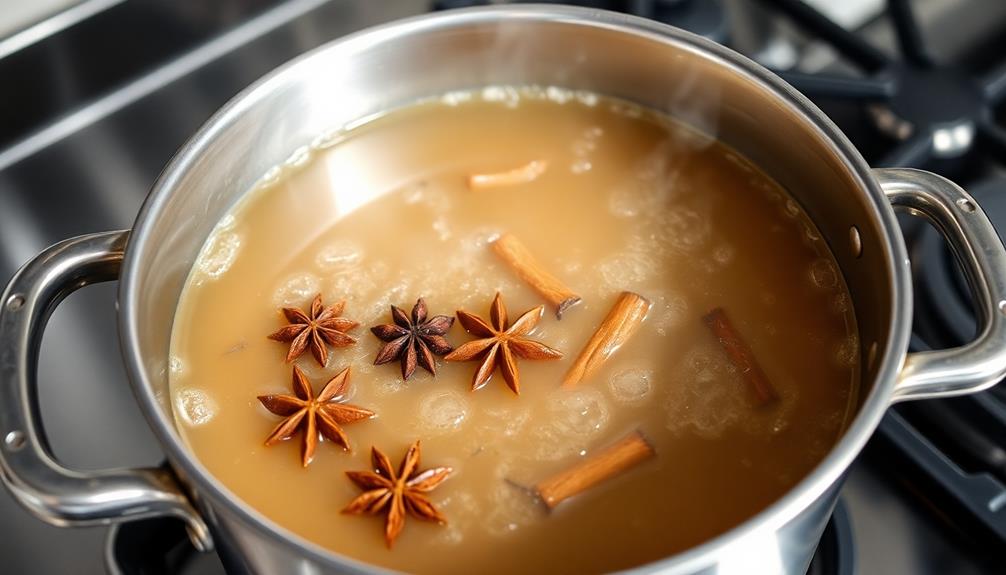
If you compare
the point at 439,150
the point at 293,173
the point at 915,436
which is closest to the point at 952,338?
the point at 915,436

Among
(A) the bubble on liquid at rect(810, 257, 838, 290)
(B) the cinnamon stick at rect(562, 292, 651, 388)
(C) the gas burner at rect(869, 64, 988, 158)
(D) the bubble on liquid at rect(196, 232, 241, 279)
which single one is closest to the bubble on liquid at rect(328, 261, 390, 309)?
(D) the bubble on liquid at rect(196, 232, 241, 279)

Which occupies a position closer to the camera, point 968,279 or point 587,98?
point 968,279

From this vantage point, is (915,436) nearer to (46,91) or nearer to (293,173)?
(293,173)

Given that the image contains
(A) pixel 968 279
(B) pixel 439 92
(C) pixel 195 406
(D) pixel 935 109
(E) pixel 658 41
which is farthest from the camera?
(D) pixel 935 109

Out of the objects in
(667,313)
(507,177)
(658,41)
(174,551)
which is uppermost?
(658,41)

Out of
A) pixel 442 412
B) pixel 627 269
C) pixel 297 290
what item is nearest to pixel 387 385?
pixel 442 412

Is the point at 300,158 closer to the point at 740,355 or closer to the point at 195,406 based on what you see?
the point at 195,406

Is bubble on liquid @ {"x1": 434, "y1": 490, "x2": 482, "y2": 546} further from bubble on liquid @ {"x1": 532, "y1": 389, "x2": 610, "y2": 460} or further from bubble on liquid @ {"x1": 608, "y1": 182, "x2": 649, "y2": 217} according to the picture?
bubble on liquid @ {"x1": 608, "y1": 182, "x2": 649, "y2": 217}

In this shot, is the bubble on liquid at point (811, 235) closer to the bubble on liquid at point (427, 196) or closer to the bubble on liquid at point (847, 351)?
the bubble on liquid at point (847, 351)
